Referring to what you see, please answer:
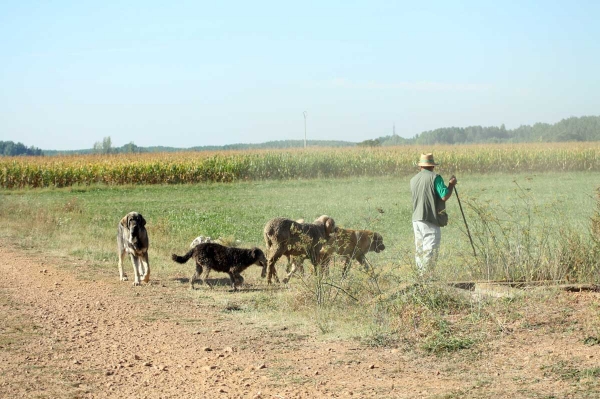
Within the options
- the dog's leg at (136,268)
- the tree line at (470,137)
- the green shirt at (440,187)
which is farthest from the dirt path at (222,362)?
the tree line at (470,137)

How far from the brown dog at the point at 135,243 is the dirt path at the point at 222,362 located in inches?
96.6

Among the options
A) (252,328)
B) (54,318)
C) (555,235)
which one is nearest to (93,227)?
(54,318)

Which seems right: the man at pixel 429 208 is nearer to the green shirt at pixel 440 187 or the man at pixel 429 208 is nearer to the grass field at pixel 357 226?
the green shirt at pixel 440 187

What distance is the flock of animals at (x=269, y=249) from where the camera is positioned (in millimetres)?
12281

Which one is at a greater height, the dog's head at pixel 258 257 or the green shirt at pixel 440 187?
the green shirt at pixel 440 187

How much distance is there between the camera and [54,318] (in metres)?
10.1

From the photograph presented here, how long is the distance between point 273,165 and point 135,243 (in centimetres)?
3605

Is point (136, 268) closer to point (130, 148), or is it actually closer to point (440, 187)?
point (440, 187)

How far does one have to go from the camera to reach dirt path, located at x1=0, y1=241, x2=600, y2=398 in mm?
6797

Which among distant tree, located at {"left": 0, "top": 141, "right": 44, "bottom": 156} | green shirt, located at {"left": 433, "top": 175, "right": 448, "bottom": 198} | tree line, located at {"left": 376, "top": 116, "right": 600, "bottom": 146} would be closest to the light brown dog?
green shirt, located at {"left": 433, "top": 175, "right": 448, "bottom": 198}

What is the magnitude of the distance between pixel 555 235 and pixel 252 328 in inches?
182

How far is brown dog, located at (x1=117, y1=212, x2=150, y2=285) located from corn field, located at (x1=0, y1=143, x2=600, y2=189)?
3261cm

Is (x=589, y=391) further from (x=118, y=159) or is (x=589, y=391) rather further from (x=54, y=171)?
(x=118, y=159)

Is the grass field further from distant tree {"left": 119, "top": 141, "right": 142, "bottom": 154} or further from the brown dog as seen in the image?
distant tree {"left": 119, "top": 141, "right": 142, "bottom": 154}
